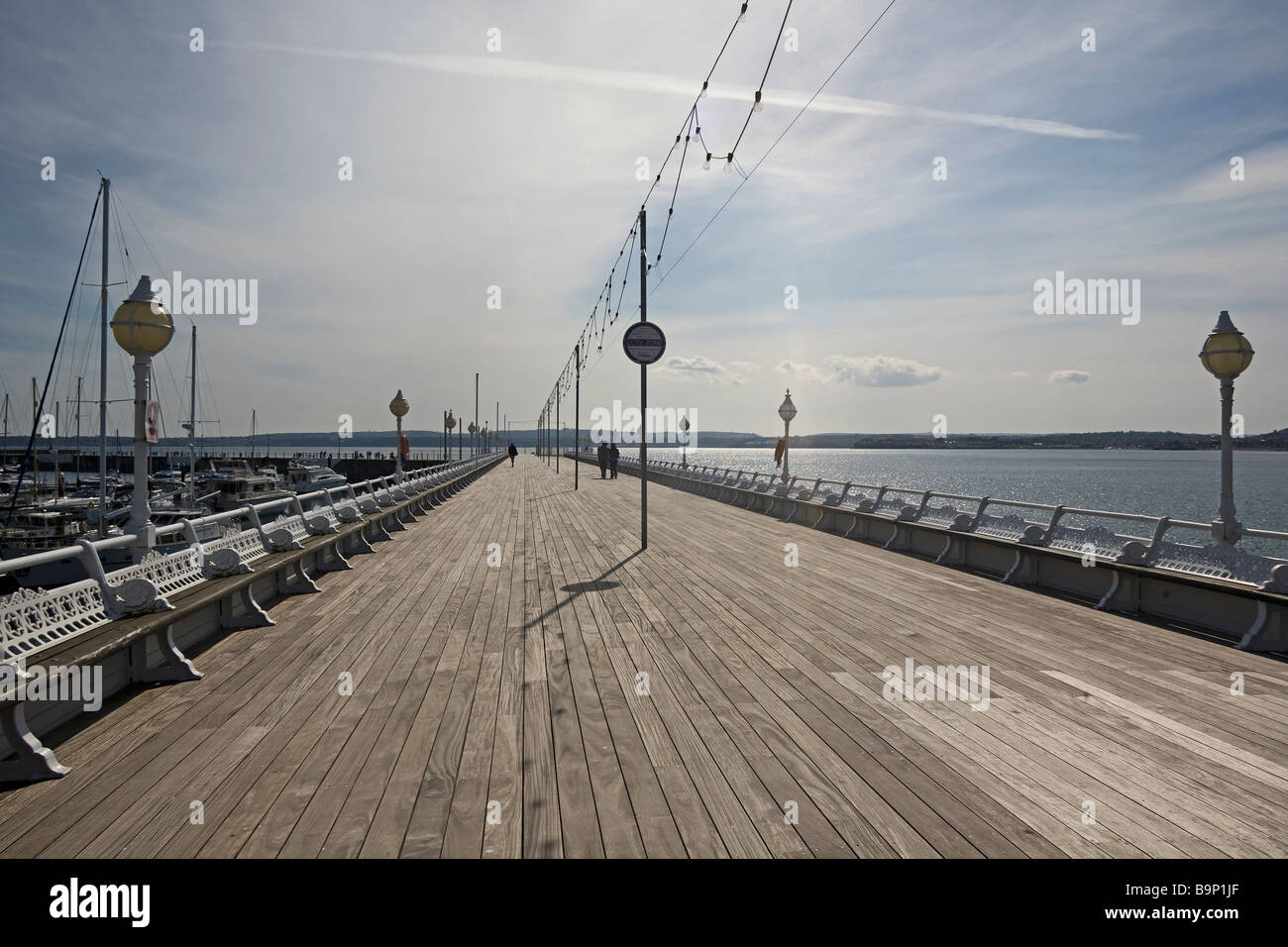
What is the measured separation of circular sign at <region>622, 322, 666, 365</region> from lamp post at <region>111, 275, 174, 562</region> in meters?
7.02

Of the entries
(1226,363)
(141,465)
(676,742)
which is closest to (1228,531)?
(1226,363)

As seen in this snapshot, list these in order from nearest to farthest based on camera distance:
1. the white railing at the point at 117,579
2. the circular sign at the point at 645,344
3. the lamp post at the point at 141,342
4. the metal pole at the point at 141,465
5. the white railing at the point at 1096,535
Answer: the white railing at the point at 117,579 < the metal pole at the point at 141,465 < the lamp post at the point at 141,342 < the white railing at the point at 1096,535 < the circular sign at the point at 645,344

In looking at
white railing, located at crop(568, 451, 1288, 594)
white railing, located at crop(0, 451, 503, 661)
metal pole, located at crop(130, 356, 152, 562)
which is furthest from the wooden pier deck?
metal pole, located at crop(130, 356, 152, 562)

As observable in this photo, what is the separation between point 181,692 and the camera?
5.43 m

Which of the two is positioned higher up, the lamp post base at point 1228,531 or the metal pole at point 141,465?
the metal pole at point 141,465

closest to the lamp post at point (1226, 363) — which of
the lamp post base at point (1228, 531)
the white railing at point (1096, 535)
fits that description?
the lamp post base at point (1228, 531)

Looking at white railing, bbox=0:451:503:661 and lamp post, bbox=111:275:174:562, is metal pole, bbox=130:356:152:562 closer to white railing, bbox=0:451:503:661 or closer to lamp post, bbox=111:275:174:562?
lamp post, bbox=111:275:174:562

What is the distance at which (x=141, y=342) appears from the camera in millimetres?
6980

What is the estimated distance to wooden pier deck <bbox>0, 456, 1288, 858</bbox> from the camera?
344 cm

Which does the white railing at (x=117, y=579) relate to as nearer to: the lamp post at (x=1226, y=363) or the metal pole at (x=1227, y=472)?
the metal pole at (x=1227, y=472)

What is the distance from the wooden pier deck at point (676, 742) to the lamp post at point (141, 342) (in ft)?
5.32

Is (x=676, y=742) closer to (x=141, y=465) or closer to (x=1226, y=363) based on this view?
(x=141, y=465)

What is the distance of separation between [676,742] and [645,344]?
918 centimetres

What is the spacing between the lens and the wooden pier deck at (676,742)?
11.3 feet
